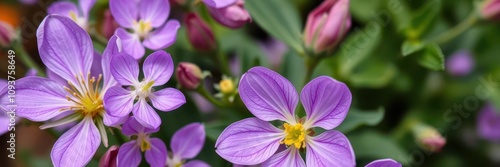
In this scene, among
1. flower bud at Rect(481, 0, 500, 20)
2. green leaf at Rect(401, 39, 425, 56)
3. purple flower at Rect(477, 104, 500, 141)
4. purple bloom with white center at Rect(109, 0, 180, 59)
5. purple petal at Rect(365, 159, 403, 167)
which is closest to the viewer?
purple petal at Rect(365, 159, 403, 167)

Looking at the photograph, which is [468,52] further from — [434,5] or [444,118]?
[434,5]

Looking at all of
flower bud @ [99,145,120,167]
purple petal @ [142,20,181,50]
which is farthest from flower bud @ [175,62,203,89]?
flower bud @ [99,145,120,167]

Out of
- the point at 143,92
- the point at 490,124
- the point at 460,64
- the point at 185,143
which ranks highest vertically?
the point at 143,92

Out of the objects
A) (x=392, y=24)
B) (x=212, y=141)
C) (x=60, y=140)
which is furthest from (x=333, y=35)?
(x=392, y=24)

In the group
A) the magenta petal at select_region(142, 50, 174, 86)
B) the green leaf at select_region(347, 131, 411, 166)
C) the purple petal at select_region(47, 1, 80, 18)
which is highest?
the purple petal at select_region(47, 1, 80, 18)

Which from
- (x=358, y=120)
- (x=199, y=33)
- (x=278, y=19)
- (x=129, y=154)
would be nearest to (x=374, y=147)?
(x=358, y=120)

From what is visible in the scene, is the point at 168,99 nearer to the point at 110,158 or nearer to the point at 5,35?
the point at 110,158

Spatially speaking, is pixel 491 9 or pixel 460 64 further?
pixel 460 64

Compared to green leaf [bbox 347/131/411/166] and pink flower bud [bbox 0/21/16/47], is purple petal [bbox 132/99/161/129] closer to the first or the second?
pink flower bud [bbox 0/21/16/47]

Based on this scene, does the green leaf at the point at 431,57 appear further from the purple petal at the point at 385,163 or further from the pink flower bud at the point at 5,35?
the pink flower bud at the point at 5,35
